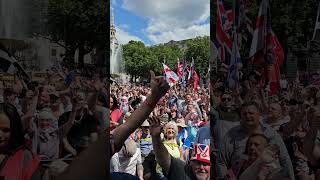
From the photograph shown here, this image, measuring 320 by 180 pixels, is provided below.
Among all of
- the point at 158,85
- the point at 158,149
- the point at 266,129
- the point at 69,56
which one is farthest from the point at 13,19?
the point at 266,129

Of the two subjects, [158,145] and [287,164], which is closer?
[287,164]

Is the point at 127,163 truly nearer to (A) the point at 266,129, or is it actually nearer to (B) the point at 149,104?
(B) the point at 149,104

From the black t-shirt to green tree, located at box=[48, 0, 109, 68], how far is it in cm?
35

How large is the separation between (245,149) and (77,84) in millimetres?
1191

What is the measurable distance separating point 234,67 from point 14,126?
4.87 feet

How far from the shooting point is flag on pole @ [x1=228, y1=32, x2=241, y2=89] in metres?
2.99

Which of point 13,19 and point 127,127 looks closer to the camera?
point 13,19

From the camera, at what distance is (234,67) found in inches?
119

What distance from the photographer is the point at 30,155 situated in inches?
104

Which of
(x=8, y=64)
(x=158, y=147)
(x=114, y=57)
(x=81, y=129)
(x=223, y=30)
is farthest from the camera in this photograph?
(x=114, y=57)

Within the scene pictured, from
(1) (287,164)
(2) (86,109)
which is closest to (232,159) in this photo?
(1) (287,164)

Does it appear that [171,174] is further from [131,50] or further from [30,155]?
[131,50]

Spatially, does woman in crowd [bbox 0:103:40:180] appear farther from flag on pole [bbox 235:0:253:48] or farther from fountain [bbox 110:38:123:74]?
flag on pole [bbox 235:0:253:48]

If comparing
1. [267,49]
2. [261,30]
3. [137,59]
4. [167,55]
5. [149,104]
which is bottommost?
[149,104]
